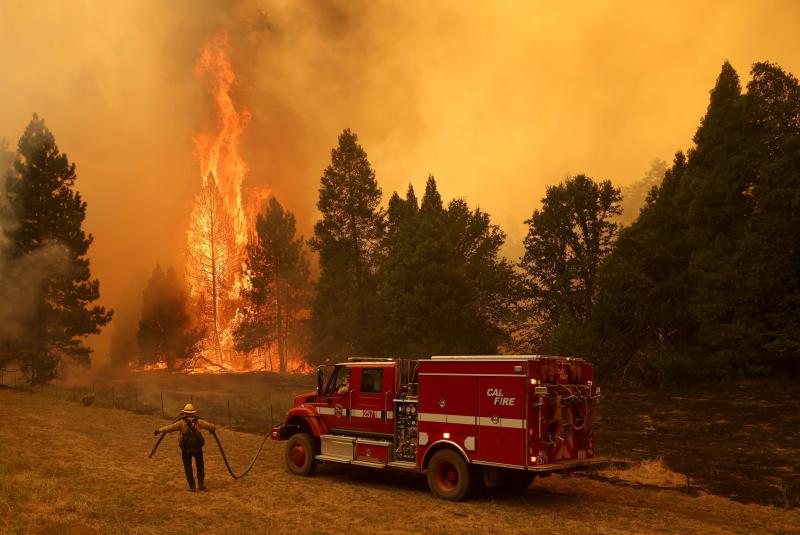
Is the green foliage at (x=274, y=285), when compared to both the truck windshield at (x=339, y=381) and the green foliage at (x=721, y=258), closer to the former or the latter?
the green foliage at (x=721, y=258)

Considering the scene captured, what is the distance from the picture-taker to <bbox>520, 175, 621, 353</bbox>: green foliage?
38219 millimetres

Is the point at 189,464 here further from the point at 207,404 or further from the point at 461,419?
the point at 207,404

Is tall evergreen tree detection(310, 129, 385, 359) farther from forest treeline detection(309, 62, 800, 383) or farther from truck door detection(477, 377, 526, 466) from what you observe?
truck door detection(477, 377, 526, 466)

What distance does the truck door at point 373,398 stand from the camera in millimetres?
15125

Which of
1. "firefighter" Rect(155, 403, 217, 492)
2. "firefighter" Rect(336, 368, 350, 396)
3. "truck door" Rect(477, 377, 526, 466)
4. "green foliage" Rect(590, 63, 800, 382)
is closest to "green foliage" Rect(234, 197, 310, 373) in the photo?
"green foliage" Rect(590, 63, 800, 382)

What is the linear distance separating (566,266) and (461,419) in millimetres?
27183

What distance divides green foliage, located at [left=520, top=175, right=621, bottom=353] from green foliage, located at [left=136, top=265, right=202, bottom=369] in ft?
150

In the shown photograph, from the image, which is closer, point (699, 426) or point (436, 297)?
point (699, 426)

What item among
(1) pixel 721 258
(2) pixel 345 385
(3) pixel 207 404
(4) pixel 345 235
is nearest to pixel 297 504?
(2) pixel 345 385

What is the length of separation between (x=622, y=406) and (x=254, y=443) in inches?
689

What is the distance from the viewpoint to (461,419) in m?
13.4

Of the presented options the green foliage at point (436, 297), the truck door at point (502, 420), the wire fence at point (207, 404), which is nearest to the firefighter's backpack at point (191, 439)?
the truck door at point (502, 420)

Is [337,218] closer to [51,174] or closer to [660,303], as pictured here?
[51,174]

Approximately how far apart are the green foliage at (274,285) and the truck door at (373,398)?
49.1 meters
